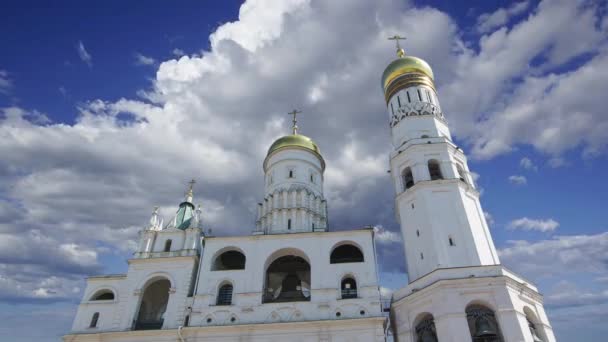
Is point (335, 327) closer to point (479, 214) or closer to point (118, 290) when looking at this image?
point (479, 214)

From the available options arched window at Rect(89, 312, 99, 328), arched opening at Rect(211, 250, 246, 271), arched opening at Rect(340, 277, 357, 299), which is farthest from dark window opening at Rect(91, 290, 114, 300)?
arched opening at Rect(340, 277, 357, 299)

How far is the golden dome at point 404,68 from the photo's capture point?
29.1 metres

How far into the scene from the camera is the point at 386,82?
3016cm

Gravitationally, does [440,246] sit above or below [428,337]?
above

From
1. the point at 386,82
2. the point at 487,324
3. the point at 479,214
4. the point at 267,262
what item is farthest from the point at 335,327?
the point at 386,82

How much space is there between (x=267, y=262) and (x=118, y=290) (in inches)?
383

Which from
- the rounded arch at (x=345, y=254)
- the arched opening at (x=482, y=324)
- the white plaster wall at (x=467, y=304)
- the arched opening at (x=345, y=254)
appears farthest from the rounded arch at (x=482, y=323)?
the arched opening at (x=345, y=254)

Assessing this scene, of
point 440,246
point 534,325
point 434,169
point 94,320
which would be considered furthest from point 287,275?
point 534,325

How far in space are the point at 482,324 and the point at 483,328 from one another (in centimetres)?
25

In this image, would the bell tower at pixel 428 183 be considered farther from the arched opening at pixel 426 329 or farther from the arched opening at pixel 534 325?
the arched opening at pixel 534 325

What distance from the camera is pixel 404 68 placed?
95.7 feet

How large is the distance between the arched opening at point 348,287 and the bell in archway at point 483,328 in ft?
22.6

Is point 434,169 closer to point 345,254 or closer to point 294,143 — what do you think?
point 345,254

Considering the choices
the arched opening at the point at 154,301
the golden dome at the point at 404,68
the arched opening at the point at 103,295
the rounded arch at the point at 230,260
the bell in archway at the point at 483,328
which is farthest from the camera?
the golden dome at the point at 404,68
